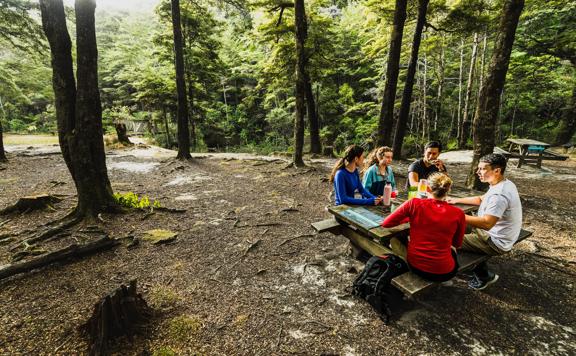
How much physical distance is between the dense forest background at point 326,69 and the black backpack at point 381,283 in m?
8.80

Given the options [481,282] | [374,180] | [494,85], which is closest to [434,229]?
[481,282]

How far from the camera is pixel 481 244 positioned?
3291 millimetres

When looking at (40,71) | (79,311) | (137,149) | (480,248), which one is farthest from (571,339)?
(40,71)

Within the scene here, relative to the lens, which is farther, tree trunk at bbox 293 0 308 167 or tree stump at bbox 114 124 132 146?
tree stump at bbox 114 124 132 146

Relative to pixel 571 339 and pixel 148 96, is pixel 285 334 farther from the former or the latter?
pixel 148 96

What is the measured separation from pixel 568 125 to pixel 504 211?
19.3m

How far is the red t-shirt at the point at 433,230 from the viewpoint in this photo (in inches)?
104

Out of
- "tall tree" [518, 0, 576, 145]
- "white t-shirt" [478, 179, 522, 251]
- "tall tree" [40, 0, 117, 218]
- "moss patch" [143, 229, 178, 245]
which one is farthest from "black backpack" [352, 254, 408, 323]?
"tall tree" [518, 0, 576, 145]

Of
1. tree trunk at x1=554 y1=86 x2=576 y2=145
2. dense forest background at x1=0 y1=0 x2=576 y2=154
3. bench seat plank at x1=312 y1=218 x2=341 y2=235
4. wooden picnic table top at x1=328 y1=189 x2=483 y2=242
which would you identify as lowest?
bench seat plank at x1=312 y1=218 x2=341 y2=235

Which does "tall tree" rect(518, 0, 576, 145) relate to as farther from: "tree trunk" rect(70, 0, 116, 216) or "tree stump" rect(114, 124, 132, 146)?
"tree stump" rect(114, 124, 132, 146)

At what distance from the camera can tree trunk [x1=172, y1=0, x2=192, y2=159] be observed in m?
11.6

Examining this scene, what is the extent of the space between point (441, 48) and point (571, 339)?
18.6 m

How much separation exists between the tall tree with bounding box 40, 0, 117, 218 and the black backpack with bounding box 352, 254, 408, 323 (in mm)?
5290

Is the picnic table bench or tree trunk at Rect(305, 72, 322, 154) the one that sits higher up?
tree trunk at Rect(305, 72, 322, 154)
